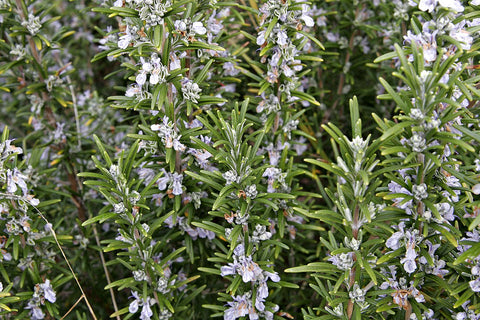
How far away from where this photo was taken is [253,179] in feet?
6.30

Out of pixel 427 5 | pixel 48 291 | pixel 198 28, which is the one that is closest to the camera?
pixel 427 5

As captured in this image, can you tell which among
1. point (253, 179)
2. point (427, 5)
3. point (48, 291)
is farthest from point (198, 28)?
point (48, 291)

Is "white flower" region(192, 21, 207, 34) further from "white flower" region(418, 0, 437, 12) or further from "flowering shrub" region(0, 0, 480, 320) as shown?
"white flower" region(418, 0, 437, 12)

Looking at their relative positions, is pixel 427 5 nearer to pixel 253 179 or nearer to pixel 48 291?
pixel 253 179

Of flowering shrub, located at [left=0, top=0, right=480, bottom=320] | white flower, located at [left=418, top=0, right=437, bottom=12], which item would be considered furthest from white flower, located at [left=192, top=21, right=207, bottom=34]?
white flower, located at [left=418, top=0, right=437, bottom=12]

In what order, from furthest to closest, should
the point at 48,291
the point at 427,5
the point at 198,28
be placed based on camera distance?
the point at 48,291 → the point at 198,28 → the point at 427,5

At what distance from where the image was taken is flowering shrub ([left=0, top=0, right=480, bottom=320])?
1.62m

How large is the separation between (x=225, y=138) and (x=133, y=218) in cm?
50

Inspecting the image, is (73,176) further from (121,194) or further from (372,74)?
(372,74)

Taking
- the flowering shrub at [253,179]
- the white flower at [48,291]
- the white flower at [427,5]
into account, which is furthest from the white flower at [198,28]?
the white flower at [48,291]

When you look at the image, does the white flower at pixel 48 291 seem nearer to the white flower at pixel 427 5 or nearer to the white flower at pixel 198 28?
the white flower at pixel 198 28

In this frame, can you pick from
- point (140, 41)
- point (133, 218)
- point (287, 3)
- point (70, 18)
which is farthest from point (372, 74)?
point (70, 18)

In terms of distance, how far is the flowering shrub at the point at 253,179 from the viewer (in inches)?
63.9

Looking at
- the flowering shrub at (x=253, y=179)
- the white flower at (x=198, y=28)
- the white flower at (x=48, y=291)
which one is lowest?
the white flower at (x=48, y=291)
